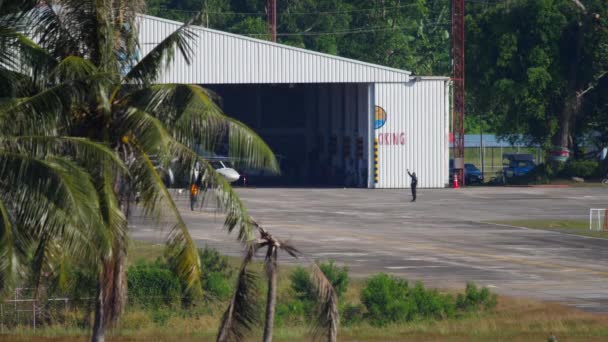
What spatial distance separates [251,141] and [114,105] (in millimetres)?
2263

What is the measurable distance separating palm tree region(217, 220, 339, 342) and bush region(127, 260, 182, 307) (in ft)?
39.8

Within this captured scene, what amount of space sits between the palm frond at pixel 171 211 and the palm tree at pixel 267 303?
693 mm

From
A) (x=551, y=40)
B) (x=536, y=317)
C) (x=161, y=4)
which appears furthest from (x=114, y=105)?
(x=161, y=4)

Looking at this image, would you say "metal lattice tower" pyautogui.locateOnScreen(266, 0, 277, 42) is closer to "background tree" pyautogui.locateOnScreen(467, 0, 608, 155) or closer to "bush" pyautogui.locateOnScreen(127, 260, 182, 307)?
"background tree" pyautogui.locateOnScreen(467, 0, 608, 155)

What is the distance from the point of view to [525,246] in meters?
39.3

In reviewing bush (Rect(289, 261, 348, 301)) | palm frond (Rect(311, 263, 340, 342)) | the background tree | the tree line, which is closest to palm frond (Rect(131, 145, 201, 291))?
palm frond (Rect(311, 263, 340, 342))

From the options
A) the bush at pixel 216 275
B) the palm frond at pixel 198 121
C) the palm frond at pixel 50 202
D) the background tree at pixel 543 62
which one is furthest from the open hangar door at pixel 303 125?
the palm frond at pixel 50 202

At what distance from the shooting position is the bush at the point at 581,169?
7438cm

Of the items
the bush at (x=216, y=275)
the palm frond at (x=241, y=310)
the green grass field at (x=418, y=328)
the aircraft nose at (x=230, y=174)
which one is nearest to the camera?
the palm frond at (x=241, y=310)

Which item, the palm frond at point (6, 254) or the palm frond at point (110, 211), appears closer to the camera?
the palm frond at point (6, 254)

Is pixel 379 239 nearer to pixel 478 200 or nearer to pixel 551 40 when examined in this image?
pixel 478 200

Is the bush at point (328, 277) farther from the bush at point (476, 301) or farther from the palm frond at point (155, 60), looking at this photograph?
the palm frond at point (155, 60)

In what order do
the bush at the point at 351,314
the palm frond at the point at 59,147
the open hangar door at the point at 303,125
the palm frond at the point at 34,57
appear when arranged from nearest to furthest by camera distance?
the palm frond at the point at 59,147, the palm frond at the point at 34,57, the bush at the point at 351,314, the open hangar door at the point at 303,125

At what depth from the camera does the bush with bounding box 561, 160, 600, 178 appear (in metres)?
74.4
